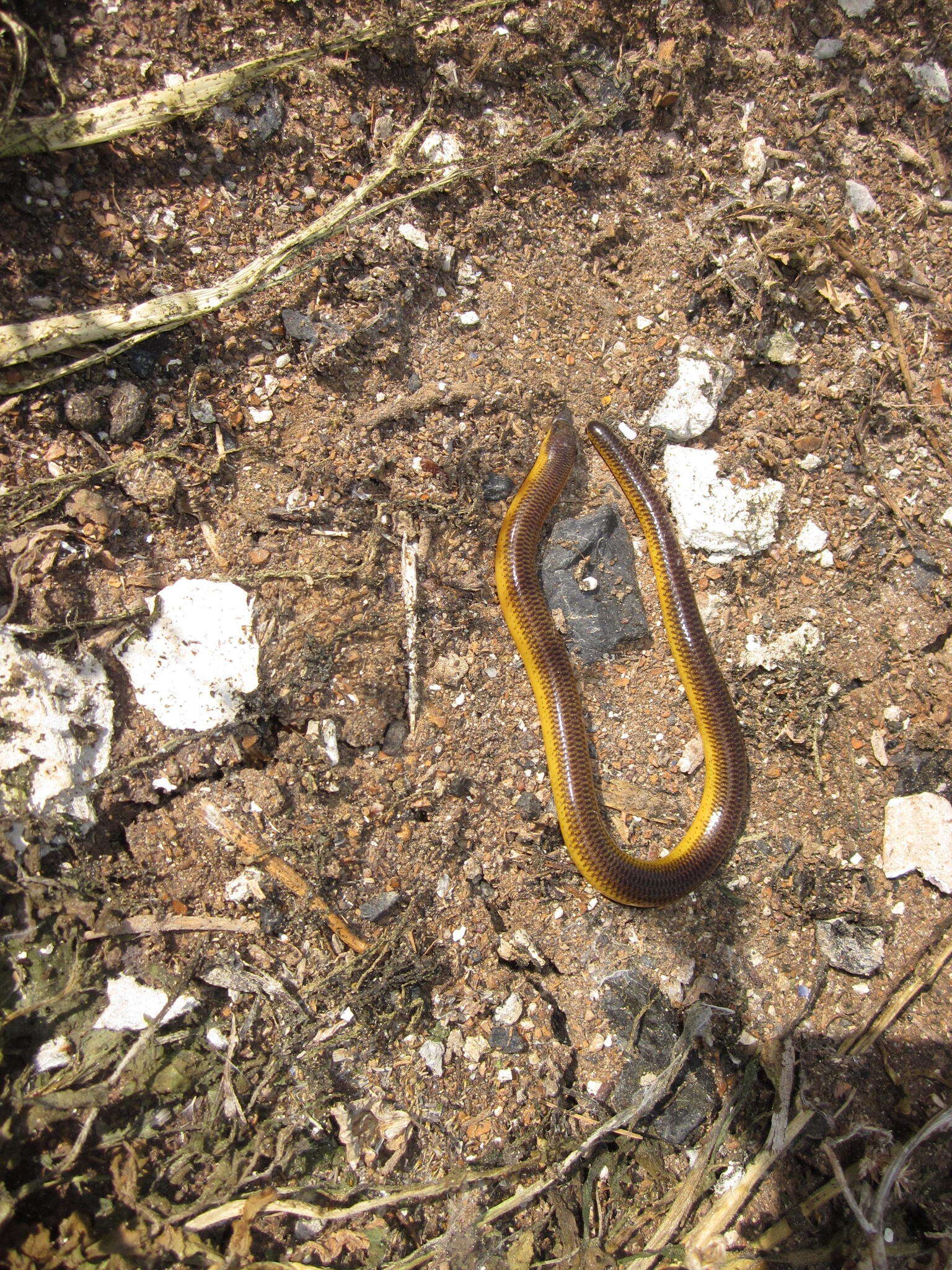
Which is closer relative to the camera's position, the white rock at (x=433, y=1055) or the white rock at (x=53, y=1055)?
the white rock at (x=53, y=1055)

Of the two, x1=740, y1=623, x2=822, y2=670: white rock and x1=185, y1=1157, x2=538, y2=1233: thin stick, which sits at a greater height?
x1=740, y1=623, x2=822, y2=670: white rock

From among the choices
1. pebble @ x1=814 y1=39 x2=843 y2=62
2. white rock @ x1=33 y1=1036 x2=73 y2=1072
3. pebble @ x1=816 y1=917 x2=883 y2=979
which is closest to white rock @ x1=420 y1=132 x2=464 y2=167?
pebble @ x1=814 y1=39 x2=843 y2=62

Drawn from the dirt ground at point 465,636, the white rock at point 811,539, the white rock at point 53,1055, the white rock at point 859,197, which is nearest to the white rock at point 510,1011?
the dirt ground at point 465,636

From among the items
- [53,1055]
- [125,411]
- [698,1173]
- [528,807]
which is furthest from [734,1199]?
[125,411]

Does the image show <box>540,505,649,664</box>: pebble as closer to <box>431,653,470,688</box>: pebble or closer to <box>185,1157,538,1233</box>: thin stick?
<box>431,653,470,688</box>: pebble

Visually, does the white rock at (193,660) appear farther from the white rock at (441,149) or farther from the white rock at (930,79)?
the white rock at (930,79)
